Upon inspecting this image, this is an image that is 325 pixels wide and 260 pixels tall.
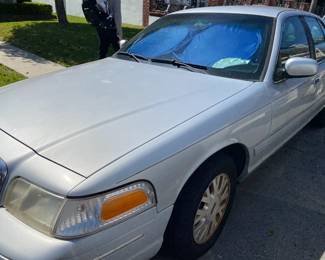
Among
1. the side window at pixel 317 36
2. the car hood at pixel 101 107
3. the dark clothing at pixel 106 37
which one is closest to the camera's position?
the car hood at pixel 101 107

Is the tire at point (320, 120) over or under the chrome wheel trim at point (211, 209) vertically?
under

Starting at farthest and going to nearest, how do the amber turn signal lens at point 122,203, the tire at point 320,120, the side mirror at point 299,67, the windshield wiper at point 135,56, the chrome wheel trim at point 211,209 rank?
1. the tire at point 320,120
2. the windshield wiper at point 135,56
3. the side mirror at point 299,67
4. the chrome wheel trim at point 211,209
5. the amber turn signal lens at point 122,203

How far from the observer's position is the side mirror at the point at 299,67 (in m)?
3.02

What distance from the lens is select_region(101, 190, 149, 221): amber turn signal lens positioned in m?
1.83

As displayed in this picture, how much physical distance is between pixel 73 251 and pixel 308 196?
2.50 m

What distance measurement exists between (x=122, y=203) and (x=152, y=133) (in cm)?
44

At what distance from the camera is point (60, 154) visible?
193 centimetres

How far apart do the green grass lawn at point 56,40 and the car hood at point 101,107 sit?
16.4ft

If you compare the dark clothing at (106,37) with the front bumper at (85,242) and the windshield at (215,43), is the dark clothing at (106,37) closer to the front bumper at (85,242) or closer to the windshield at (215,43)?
the windshield at (215,43)

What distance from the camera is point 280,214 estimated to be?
3236mm

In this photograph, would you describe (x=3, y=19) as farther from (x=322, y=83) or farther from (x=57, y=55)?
(x=322, y=83)

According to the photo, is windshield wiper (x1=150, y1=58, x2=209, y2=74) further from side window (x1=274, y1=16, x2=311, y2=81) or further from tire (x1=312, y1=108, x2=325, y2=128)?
tire (x1=312, y1=108, x2=325, y2=128)

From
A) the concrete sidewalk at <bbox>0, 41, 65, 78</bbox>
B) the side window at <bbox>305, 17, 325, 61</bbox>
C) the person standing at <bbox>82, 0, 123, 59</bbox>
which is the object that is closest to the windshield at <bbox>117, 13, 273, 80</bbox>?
the side window at <bbox>305, 17, 325, 61</bbox>

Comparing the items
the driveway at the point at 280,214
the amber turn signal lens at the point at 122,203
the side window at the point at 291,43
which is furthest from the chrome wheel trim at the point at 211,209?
the side window at the point at 291,43
